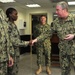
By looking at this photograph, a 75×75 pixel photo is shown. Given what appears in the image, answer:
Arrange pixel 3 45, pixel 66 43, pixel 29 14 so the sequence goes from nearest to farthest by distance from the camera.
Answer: pixel 3 45 → pixel 66 43 → pixel 29 14

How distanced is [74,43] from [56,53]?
11.3 ft

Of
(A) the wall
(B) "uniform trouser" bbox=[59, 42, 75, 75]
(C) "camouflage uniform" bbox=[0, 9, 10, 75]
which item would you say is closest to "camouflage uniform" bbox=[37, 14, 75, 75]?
(B) "uniform trouser" bbox=[59, 42, 75, 75]

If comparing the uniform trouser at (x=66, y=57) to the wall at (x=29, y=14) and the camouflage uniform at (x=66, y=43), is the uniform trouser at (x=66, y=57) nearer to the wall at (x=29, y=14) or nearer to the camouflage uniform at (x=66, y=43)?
the camouflage uniform at (x=66, y=43)

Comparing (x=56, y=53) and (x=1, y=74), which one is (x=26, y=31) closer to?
(x=56, y=53)

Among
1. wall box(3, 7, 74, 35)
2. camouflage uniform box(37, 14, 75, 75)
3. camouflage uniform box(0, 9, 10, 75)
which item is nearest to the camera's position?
camouflage uniform box(0, 9, 10, 75)

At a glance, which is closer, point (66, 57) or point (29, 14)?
point (66, 57)

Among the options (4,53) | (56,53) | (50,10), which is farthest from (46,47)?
(50,10)

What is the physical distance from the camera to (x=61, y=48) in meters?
2.85

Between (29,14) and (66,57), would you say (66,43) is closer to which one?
(66,57)

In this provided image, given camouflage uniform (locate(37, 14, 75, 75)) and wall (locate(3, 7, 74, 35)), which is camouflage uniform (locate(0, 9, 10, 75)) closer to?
camouflage uniform (locate(37, 14, 75, 75))

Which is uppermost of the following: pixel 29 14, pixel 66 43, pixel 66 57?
pixel 29 14

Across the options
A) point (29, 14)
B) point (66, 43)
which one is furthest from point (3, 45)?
point (29, 14)

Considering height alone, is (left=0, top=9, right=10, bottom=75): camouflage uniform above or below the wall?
below

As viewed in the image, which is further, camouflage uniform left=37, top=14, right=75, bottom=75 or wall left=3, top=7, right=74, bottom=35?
wall left=3, top=7, right=74, bottom=35
